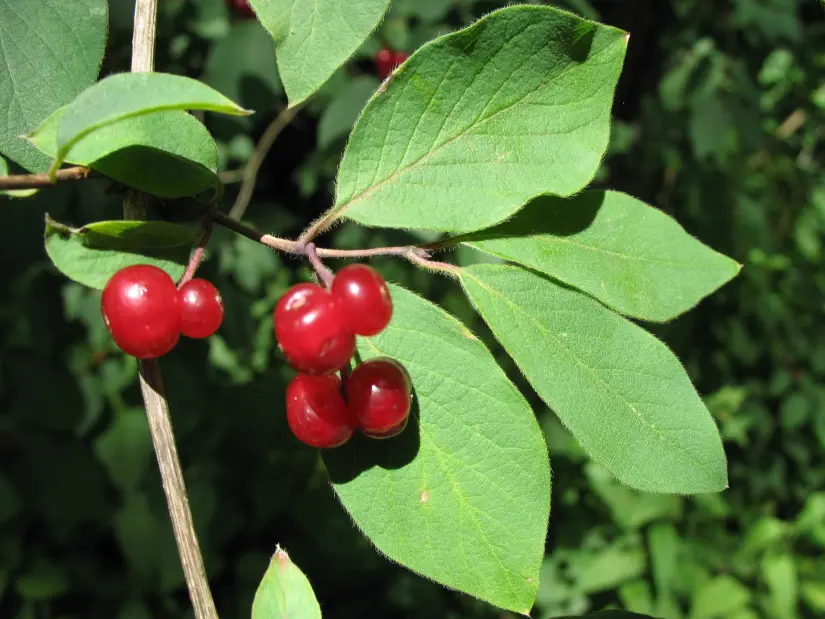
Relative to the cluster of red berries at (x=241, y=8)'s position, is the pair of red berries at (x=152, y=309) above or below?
above

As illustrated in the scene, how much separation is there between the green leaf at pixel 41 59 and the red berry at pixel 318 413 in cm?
32

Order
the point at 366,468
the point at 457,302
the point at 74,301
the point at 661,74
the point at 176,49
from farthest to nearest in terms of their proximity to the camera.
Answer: the point at 661,74 → the point at 457,302 → the point at 176,49 → the point at 74,301 → the point at 366,468

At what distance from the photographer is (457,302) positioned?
2760 mm

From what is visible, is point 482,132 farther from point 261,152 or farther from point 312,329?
point 261,152

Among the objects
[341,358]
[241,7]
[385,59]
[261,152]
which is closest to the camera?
[341,358]

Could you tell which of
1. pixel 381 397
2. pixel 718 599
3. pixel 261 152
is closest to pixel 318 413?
pixel 381 397

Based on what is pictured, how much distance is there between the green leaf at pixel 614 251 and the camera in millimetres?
793

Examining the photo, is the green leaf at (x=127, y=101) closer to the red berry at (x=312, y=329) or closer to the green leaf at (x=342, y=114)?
the red berry at (x=312, y=329)

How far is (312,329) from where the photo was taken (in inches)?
25.7

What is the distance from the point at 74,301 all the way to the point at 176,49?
0.82 m

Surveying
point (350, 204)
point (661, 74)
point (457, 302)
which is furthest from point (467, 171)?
point (661, 74)

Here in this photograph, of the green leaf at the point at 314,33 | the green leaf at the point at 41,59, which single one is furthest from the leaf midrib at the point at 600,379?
the green leaf at the point at 41,59

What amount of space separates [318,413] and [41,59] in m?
0.44

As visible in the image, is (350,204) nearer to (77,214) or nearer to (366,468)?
(366,468)
